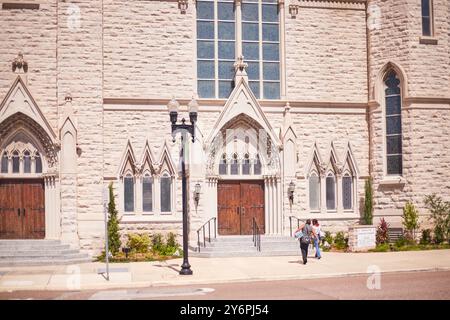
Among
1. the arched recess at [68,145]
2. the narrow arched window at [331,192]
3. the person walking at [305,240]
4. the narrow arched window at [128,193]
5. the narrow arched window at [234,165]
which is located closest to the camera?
the person walking at [305,240]

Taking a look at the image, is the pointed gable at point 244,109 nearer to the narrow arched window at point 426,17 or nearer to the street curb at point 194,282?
the narrow arched window at point 426,17

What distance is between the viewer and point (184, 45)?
951 inches

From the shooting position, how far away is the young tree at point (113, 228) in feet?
73.2

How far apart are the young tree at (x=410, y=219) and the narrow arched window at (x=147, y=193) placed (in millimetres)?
10214

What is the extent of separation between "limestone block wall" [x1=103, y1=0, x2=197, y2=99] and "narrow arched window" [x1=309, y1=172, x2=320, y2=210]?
20.8 feet

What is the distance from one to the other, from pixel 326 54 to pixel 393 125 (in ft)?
13.6

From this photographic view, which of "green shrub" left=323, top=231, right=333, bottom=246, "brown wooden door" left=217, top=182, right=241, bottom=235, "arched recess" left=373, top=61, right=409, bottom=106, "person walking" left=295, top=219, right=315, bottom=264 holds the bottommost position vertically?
"green shrub" left=323, top=231, right=333, bottom=246

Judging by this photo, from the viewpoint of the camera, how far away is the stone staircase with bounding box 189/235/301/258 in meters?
21.7

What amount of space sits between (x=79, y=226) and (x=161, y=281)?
7.89 metres

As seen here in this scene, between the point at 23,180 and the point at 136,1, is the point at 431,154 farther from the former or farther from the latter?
the point at 23,180

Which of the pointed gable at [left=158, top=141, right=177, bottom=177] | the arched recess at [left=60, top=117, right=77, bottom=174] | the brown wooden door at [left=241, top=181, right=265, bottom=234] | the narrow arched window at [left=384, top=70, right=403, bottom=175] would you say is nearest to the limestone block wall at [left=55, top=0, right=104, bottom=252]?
the arched recess at [left=60, top=117, right=77, bottom=174]

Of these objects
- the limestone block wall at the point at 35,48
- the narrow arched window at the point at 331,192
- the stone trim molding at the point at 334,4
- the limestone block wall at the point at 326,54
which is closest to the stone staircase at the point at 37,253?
the limestone block wall at the point at 35,48

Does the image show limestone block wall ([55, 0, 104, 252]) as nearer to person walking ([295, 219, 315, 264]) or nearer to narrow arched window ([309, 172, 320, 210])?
person walking ([295, 219, 315, 264])
